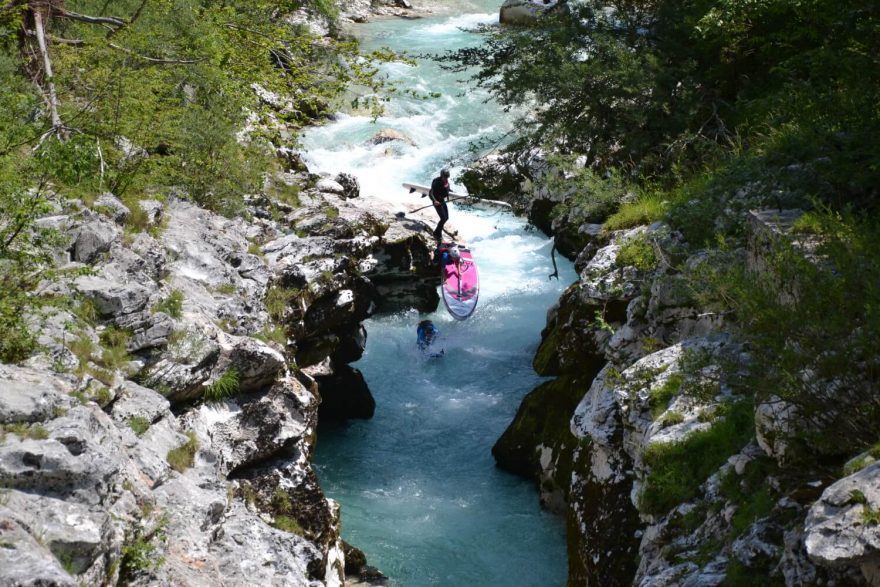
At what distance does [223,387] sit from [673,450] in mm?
4461

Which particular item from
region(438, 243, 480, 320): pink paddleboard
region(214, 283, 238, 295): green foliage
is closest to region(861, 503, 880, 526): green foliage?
region(214, 283, 238, 295): green foliage

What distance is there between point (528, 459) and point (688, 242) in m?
4.35

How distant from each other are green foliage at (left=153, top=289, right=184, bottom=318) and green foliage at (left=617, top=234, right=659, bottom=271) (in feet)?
17.5

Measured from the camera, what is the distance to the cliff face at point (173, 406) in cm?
488

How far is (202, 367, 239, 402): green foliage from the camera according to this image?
8.16 metres

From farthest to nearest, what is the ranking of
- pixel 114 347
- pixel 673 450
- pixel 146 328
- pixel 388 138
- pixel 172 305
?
pixel 388 138 → pixel 172 305 → pixel 146 328 → pixel 114 347 → pixel 673 450

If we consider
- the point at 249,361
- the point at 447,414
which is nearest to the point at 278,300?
the point at 249,361

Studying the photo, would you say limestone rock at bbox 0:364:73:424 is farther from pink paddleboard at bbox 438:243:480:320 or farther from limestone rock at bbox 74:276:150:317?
pink paddleboard at bbox 438:243:480:320

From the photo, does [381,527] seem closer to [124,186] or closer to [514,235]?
[124,186]

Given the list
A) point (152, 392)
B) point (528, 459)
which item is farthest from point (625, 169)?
point (152, 392)

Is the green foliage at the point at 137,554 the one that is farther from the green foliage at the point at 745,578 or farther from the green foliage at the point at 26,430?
the green foliage at the point at 745,578

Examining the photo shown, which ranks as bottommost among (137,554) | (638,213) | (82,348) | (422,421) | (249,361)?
(422,421)

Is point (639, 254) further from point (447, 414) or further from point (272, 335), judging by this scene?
point (447, 414)

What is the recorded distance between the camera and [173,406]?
309 inches
